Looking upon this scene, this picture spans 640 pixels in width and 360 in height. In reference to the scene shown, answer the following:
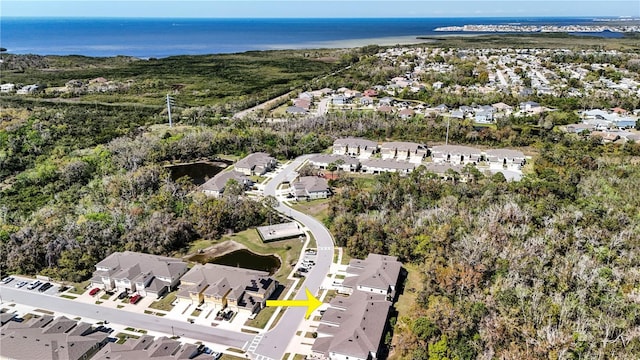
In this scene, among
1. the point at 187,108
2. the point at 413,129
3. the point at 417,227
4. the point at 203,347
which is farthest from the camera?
the point at 187,108

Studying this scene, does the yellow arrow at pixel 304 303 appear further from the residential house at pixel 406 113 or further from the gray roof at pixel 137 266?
the residential house at pixel 406 113

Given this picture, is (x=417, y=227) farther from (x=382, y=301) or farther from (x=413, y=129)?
(x=413, y=129)

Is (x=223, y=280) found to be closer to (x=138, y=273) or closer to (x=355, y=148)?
(x=138, y=273)

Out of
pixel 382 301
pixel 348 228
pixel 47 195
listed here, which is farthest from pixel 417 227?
pixel 47 195

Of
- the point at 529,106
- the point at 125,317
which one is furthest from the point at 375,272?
the point at 529,106

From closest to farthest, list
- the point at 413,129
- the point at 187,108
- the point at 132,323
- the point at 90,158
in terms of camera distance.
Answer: the point at 132,323 → the point at 90,158 → the point at 413,129 → the point at 187,108

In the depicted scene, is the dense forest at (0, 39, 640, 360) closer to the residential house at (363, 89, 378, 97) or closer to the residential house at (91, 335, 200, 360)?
the residential house at (91, 335, 200, 360)
